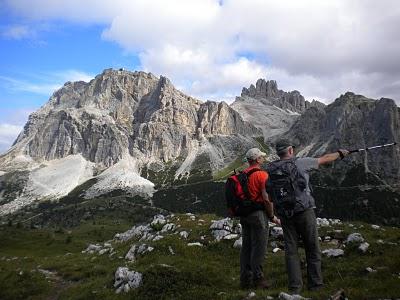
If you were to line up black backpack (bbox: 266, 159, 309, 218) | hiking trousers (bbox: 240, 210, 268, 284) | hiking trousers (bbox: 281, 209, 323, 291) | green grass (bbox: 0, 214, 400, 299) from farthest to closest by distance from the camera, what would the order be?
hiking trousers (bbox: 240, 210, 268, 284) < green grass (bbox: 0, 214, 400, 299) < hiking trousers (bbox: 281, 209, 323, 291) < black backpack (bbox: 266, 159, 309, 218)

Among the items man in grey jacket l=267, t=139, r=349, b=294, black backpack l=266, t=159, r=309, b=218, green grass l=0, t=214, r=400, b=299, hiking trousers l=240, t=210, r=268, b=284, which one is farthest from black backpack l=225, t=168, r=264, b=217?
green grass l=0, t=214, r=400, b=299

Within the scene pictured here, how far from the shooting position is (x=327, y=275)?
15.9 meters

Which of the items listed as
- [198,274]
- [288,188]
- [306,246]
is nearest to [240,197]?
[288,188]

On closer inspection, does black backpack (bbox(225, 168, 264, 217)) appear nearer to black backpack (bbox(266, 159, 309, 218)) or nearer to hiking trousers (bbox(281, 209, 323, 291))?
hiking trousers (bbox(281, 209, 323, 291))

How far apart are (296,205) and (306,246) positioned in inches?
56.9

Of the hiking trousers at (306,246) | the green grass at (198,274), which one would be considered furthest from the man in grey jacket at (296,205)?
the green grass at (198,274)

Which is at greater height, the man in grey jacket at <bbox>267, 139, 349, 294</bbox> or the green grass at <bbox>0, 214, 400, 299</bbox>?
the man in grey jacket at <bbox>267, 139, 349, 294</bbox>

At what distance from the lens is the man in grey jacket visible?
43.9 ft

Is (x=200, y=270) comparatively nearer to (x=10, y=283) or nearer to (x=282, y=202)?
(x=282, y=202)

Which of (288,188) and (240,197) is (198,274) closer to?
(240,197)

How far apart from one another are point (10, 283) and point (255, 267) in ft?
61.2

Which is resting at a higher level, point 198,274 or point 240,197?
point 240,197

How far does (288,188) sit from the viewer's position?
13.5 m

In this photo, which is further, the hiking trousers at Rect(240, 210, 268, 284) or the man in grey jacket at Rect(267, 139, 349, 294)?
the hiking trousers at Rect(240, 210, 268, 284)
